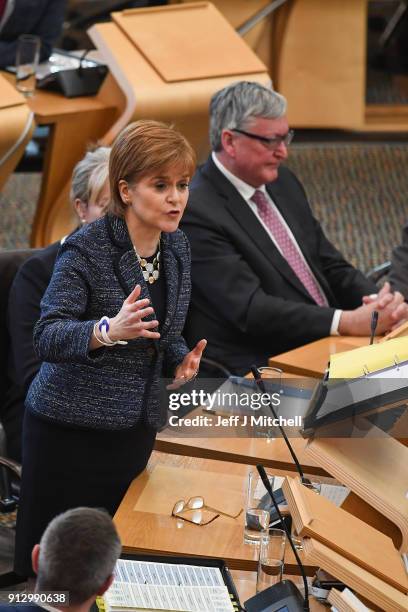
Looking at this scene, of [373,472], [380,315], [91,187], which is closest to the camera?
[373,472]

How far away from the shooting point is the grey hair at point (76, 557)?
155cm

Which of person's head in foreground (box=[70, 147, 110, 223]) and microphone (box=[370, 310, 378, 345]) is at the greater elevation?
person's head in foreground (box=[70, 147, 110, 223])

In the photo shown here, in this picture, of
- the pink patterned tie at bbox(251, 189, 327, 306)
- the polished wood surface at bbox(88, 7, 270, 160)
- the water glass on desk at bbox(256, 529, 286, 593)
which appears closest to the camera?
the water glass on desk at bbox(256, 529, 286, 593)

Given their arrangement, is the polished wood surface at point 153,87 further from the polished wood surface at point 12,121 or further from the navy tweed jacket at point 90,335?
the navy tweed jacket at point 90,335

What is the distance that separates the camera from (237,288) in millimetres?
3467

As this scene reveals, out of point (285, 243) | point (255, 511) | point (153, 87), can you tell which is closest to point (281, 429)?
point (255, 511)

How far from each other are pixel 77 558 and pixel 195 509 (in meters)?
0.79

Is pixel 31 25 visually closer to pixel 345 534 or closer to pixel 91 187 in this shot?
pixel 91 187

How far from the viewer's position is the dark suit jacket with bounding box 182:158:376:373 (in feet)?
11.3

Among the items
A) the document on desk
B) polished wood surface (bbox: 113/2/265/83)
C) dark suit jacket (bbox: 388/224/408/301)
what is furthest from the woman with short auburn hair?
polished wood surface (bbox: 113/2/265/83)

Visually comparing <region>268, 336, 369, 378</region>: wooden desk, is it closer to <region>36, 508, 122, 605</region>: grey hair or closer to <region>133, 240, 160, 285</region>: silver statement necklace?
<region>133, 240, 160, 285</region>: silver statement necklace

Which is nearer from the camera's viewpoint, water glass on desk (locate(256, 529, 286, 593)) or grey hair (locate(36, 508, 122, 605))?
grey hair (locate(36, 508, 122, 605))

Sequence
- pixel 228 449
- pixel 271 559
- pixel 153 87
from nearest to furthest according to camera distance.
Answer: pixel 271 559
pixel 228 449
pixel 153 87

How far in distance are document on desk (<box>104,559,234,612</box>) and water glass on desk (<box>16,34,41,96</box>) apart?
10.8ft
